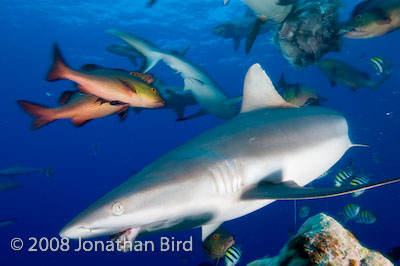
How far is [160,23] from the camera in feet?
94.0

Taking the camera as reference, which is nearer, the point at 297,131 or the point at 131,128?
the point at 297,131

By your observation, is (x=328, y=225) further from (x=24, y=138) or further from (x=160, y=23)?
(x=24, y=138)

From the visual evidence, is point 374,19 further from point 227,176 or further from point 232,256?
point 232,256

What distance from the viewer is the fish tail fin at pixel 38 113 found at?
2951 mm

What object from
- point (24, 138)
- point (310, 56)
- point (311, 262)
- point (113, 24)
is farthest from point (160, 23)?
point (24, 138)

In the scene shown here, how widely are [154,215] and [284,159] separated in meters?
1.60

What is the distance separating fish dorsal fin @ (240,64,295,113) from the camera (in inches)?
156

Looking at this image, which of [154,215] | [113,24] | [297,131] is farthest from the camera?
[113,24]

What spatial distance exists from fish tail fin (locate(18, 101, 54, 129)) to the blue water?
6.35 metres

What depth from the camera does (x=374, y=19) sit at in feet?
15.6

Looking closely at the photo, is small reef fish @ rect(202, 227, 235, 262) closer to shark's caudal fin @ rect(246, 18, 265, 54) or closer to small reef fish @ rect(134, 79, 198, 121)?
small reef fish @ rect(134, 79, 198, 121)

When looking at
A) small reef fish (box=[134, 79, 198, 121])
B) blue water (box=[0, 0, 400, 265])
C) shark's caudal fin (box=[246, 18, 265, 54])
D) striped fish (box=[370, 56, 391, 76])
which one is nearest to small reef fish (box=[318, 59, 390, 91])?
blue water (box=[0, 0, 400, 265])

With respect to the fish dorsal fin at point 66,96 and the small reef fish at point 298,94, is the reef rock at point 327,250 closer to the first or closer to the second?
the fish dorsal fin at point 66,96

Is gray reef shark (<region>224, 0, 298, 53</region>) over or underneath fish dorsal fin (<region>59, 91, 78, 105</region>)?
over
